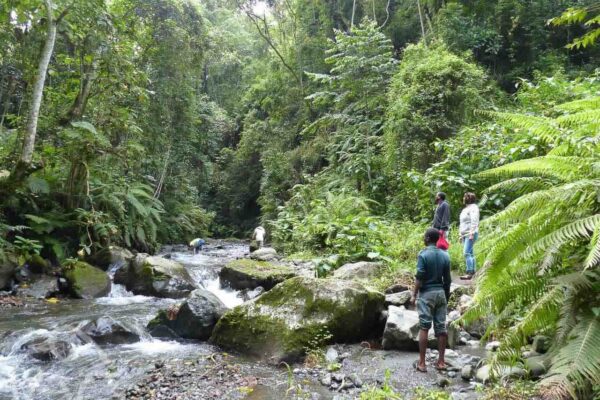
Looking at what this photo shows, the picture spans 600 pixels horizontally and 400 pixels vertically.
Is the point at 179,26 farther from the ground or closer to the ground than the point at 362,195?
farther from the ground

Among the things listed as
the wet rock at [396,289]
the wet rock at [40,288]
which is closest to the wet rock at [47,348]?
the wet rock at [40,288]

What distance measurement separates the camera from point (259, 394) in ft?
15.6

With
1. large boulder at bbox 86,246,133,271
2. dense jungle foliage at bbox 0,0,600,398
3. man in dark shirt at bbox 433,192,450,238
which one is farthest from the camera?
large boulder at bbox 86,246,133,271

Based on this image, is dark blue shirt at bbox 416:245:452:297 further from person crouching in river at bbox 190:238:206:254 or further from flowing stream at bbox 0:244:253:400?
person crouching in river at bbox 190:238:206:254

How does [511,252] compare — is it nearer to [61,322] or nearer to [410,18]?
[61,322]

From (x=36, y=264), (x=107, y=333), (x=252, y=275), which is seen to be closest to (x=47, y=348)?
(x=107, y=333)

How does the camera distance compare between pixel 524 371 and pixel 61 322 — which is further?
pixel 61 322

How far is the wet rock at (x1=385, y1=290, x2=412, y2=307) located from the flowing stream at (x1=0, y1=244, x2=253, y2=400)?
2712 millimetres

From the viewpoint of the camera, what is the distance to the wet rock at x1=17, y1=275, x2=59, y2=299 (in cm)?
971

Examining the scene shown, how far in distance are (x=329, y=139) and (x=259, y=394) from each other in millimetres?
16996

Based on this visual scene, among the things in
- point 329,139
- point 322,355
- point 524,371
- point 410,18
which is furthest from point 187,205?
point 524,371

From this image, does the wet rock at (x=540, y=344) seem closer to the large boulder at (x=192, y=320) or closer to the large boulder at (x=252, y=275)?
the large boulder at (x=192, y=320)

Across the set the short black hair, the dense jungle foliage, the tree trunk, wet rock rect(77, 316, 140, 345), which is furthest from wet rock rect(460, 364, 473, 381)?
the tree trunk

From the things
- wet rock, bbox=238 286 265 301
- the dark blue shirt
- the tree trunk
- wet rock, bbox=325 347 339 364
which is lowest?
wet rock, bbox=238 286 265 301
